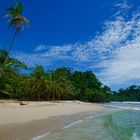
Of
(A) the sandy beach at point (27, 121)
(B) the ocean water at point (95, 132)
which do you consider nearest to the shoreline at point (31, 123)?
(A) the sandy beach at point (27, 121)

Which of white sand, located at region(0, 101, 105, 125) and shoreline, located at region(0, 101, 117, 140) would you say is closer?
shoreline, located at region(0, 101, 117, 140)

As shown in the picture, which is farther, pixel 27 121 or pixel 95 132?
pixel 27 121

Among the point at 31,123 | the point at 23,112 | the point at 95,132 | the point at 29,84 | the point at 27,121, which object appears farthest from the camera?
the point at 29,84

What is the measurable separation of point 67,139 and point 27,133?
169cm

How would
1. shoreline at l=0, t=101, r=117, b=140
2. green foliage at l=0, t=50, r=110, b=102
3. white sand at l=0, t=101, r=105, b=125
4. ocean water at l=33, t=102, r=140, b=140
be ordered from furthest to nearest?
green foliage at l=0, t=50, r=110, b=102 < white sand at l=0, t=101, r=105, b=125 < ocean water at l=33, t=102, r=140, b=140 < shoreline at l=0, t=101, r=117, b=140

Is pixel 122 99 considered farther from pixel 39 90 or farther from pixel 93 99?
pixel 39 90

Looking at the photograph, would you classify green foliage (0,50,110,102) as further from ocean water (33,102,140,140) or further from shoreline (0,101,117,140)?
ocean water (33,102,140,140)

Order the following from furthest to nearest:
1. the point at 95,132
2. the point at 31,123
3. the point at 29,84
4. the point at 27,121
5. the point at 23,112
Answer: the point at 29,84, the point at 23,112, the point at 27,121, the point at 31,123, the point at 95,132

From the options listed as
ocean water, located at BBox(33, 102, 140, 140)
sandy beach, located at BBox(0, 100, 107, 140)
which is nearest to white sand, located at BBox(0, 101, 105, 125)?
sandy beach, located at BBox(0, 100, 107, 140)

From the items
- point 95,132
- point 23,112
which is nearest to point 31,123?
point 95,132

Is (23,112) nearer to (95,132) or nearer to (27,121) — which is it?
(27,121)

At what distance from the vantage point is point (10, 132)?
35.1 feet

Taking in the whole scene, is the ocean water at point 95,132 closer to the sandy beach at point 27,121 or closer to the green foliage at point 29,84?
the sandy beach at point 27,121

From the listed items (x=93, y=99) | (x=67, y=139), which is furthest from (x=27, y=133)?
(x=93, y=99)
